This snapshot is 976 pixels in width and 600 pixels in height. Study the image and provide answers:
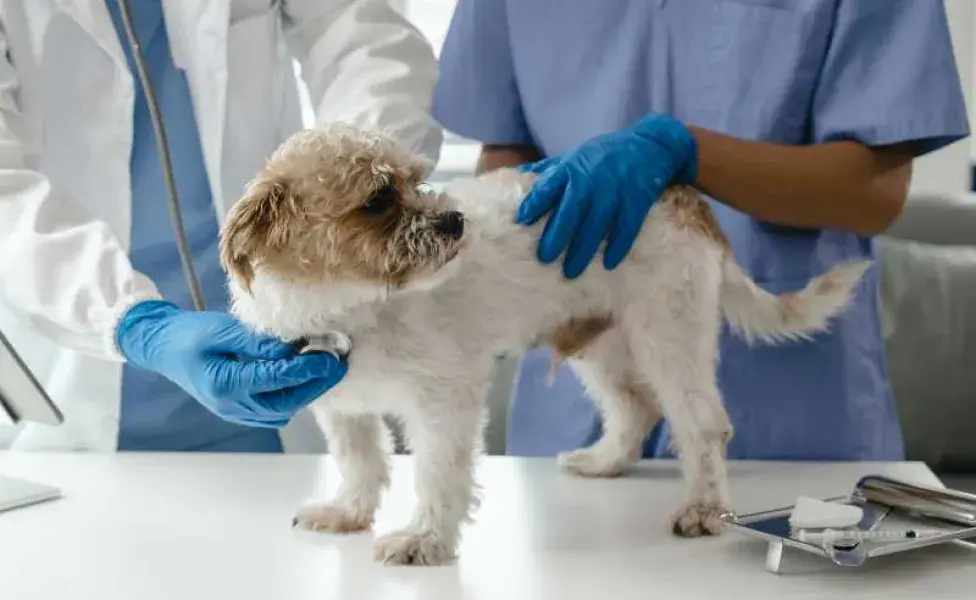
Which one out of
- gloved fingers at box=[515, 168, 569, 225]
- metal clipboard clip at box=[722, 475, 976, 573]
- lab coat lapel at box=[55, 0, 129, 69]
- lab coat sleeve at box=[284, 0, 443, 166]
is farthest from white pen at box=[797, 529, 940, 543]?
lab coat lapel at box=[55, 0, 129, 69]

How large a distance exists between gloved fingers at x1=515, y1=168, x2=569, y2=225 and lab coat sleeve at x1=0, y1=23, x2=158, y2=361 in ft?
1.41

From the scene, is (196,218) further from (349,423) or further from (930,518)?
(930,518)

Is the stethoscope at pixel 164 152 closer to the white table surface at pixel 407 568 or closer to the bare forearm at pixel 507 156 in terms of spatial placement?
the white table surface at pixel 407 568

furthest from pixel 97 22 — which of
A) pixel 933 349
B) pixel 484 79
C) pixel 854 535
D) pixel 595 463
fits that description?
pixel 933 349

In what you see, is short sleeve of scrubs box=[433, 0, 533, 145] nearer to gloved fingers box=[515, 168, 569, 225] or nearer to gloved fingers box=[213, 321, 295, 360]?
gloved fingers box=[515, 168, 569, 225]

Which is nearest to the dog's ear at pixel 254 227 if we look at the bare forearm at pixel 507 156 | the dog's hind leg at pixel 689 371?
the dog's hind leg at pixel 689 371

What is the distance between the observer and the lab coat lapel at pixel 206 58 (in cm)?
146

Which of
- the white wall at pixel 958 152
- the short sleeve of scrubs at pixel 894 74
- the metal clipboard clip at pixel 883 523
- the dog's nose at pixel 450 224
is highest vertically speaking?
the short sleeve of scrubs at pixel 894 74

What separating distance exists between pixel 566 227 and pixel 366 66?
1.44ft

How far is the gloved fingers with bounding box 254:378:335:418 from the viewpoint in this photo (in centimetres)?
104

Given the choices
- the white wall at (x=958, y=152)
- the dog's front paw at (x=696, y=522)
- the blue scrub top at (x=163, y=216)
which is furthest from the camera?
the white wall at (x=958, y=152)

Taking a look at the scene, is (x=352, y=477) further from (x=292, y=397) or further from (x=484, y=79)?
(x=484, y=79)

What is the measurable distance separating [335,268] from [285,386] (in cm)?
14

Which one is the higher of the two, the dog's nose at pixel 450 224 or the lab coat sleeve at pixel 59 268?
the dog's nose at pixel 450 224
